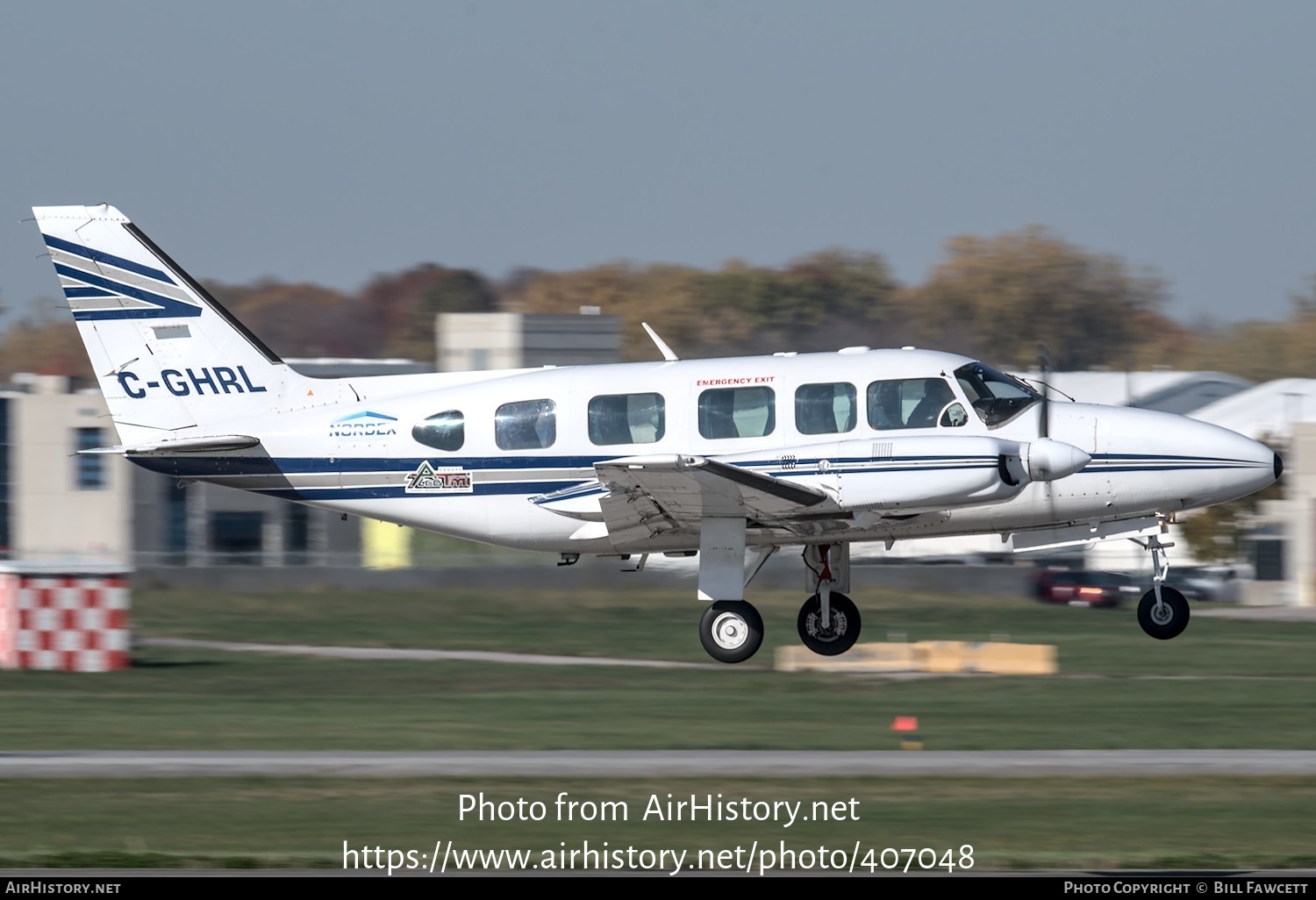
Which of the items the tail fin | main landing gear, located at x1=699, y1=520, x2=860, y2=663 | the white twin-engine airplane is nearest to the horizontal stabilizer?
the white twin-engine airplane

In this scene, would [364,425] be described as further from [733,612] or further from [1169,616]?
[1169,616]

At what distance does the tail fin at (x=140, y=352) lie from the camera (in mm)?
20312

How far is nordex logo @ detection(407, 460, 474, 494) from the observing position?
19.6m

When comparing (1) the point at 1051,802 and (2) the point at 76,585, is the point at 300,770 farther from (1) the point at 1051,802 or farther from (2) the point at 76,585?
(2) the point at 76,585

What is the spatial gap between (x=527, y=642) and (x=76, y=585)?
39.3 ft

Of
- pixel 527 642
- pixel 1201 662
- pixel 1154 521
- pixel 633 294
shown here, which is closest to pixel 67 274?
pixel 1154 521

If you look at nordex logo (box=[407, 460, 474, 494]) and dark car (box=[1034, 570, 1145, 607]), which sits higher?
nordex logo (box=[407, 460, 474, 494])

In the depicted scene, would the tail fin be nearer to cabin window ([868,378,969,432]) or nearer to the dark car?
cabin window ([868,378,969,432])

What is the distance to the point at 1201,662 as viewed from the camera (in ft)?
126

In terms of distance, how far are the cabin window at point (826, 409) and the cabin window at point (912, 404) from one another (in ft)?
0.75

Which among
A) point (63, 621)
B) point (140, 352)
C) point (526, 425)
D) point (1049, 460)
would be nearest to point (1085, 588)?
point (63, 621)

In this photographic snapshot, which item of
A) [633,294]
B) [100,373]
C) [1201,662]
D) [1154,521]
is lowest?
[1201,662]

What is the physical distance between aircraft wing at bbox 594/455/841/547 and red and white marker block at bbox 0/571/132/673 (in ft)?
64.3

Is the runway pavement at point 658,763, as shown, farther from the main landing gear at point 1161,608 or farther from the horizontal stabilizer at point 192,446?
the horizontal stabilizer at point 192,446
